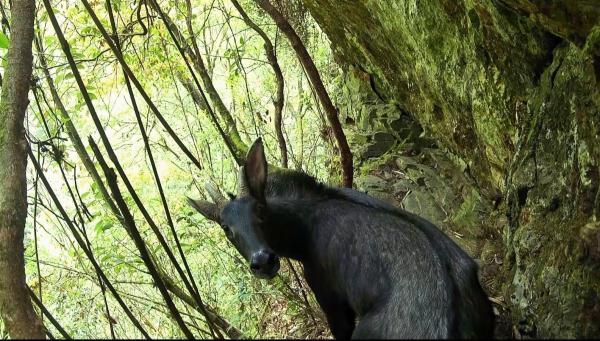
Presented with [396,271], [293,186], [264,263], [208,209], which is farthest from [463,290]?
[208,209]

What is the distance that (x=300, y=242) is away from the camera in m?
4.38

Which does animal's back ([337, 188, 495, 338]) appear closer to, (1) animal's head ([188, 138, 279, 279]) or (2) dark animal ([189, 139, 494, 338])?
(2) dark animal ([189, 139, 494, 338])

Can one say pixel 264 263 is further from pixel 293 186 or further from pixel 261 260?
pixel 293 186

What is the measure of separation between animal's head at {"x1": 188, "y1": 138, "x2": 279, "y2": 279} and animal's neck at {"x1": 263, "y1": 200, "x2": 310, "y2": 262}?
0.35ft

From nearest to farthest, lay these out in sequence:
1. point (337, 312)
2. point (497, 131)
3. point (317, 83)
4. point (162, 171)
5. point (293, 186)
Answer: point (337, 312)
point (293, 186)
point (497, 131)
point (317, 83)
point (162, 171)

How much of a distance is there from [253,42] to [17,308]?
840 centimetres

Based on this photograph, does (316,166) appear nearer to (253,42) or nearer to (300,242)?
(253,42)

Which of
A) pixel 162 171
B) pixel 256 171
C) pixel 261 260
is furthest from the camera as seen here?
pixel 162 171

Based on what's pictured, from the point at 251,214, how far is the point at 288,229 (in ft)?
0.99

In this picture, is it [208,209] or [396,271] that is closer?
[396,271]

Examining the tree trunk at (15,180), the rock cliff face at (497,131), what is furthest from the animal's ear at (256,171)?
the rock cliff face at (497,131)

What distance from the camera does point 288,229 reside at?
4402mm

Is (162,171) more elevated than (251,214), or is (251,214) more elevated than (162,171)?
(162,171)

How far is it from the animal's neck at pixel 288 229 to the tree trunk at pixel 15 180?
1.56 meters
